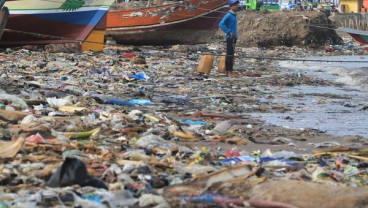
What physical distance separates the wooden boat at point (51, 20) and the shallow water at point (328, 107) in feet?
22.6

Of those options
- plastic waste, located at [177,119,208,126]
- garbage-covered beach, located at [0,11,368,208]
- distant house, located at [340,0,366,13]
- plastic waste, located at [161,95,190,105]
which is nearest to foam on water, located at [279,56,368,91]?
garbage-covered beach, located at [0,11,368,208]

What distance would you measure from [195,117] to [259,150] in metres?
2.30

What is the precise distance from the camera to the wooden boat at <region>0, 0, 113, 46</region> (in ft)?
58.8

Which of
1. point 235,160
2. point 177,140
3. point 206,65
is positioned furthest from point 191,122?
point 206,65

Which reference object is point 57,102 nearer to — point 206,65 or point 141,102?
point 141,102

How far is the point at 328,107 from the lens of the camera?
10.3m

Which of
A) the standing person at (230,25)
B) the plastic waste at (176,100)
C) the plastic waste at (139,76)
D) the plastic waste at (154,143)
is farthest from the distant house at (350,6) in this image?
the plastic waste at (154,143)

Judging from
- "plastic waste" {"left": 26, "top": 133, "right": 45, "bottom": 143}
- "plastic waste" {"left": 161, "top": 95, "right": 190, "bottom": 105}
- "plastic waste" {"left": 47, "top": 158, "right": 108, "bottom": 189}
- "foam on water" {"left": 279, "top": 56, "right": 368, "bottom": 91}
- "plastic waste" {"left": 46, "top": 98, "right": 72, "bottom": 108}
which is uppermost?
"plastic waste" {"left": 47, "top": 158, "right": 108, "bottom": 189}

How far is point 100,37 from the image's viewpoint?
66.7 feet

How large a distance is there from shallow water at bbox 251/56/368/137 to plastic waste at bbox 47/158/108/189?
427 centimetres

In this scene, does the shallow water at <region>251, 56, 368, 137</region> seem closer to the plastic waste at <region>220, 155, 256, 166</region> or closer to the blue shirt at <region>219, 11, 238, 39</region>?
the blue shirt at <region>219, 11, 238, 39</region>

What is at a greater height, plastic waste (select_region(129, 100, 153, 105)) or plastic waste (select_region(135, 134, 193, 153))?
plastic waste (select_region(135, 134, 193, 153))

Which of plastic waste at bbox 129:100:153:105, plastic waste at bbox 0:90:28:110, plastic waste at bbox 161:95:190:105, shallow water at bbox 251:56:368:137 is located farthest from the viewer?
plastic waste at bbox 161:95:190:105

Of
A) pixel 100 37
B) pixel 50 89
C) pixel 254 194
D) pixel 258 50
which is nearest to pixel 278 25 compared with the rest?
pixel 258 50
